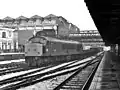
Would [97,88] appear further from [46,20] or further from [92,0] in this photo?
[46,20]

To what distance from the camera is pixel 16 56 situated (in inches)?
1633

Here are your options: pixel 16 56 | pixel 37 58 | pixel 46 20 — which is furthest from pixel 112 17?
pixel 46 20

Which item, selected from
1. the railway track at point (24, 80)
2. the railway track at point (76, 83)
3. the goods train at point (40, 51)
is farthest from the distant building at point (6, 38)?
the railway track at point (76, 83)

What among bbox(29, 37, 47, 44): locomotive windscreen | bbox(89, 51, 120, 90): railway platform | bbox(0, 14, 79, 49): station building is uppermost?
bbox(0, 14, 79, 49): station building

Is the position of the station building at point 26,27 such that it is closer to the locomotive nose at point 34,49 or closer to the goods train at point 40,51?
the goods train at point 40,51

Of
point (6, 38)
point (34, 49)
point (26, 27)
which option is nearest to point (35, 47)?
point (34, 49)

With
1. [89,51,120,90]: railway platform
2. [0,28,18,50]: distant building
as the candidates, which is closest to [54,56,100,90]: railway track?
[89,51,120,90]: railway platform

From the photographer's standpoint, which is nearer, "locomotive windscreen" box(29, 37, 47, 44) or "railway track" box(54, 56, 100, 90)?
"railway track" box(54, 56, 100, 90)

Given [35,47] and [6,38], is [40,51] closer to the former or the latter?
[35,47]

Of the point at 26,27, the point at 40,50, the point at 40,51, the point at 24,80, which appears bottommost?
the point at 24,80

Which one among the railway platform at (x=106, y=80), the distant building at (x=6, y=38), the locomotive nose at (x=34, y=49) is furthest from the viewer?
the distant building at (x=6, y=38)

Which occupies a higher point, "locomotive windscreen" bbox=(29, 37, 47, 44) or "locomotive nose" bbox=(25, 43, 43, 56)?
"locomotive windscreen" bbox=(29, 37, 47, 44)

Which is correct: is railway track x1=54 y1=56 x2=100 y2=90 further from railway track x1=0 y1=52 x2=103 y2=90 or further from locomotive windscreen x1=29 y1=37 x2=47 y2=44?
locomotive windscreen x1=29 y1=37 x2=47 y2=44

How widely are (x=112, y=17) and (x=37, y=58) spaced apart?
14784mm
